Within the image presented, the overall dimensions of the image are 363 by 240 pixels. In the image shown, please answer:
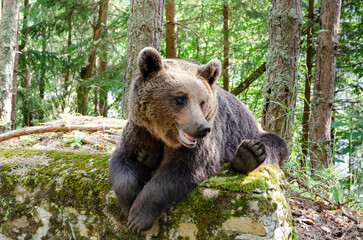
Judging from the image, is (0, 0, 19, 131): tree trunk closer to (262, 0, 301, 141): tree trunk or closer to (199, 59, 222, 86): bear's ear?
(262, 0, 301, 141): tree trunk

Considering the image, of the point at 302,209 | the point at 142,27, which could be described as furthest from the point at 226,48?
the point at 302,209

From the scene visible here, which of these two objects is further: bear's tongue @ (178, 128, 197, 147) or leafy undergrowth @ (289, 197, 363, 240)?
leafy undergrowth @ (289, 197, 363, 240)

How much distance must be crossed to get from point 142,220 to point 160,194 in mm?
269

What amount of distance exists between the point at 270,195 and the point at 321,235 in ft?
4.41

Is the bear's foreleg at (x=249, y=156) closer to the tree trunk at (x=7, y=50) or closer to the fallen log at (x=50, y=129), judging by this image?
the fallen log at (x=50, y=129)

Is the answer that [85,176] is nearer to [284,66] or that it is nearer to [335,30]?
[284,66]

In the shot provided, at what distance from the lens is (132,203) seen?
277 centimetres

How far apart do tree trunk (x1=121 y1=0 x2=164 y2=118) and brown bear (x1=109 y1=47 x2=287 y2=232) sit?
3.13 meters

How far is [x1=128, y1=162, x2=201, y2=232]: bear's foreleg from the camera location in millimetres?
2578

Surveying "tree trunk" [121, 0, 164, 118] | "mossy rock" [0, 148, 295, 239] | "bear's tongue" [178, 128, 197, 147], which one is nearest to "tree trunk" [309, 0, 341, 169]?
"tree trunk" [121, 0, 164, 118]

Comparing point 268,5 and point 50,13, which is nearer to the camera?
point 268,5

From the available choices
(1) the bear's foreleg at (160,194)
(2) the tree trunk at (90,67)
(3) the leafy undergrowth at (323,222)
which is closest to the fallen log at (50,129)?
(1) the bear's foreleg at (160,194)

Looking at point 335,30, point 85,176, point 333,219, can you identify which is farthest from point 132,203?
point 335,30

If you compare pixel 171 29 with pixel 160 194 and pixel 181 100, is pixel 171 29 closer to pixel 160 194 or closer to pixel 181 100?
pixel 181 100
